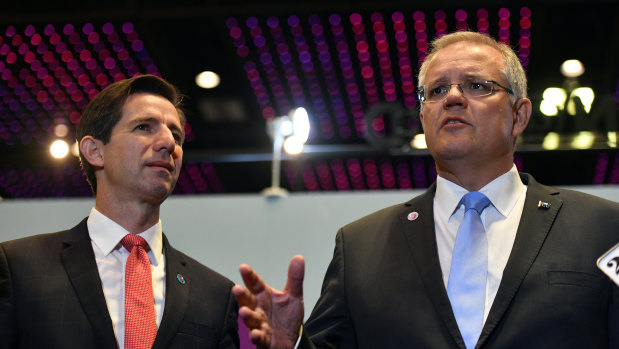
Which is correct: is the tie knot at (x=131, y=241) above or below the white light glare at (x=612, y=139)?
below

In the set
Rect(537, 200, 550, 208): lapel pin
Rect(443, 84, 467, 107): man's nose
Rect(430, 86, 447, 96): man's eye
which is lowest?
Rect(537, 200, 550, 208): lapel pin

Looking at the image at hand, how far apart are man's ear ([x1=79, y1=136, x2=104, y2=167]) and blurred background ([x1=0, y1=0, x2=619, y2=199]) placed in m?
1.86

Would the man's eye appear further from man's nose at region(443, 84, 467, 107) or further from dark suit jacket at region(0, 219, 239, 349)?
dark suit jacket at region(0, 219, 239, 349)

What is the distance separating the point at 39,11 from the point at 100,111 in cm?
359

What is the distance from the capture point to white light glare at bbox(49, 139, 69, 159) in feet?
16.6

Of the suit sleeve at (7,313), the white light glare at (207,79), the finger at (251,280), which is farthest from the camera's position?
the white light glare at (207,79)

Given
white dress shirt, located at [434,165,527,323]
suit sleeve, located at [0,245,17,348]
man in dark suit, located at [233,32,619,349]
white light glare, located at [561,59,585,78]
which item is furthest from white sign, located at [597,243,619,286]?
white light glare, located at [561,59,585,78]

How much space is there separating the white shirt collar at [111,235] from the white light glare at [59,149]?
2.58 meters

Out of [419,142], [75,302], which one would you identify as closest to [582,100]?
[419,142]

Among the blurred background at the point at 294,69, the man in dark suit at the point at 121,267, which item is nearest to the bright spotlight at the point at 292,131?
the blurred background at the point at 294,69

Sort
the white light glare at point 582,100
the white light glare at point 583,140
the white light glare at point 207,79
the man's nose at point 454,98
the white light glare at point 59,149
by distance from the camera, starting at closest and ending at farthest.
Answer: the man's nose at point 454,98, the white light glare at point 583,140, the white light glare at point 582,100, the white light glare at point 59,149, the white light glare at point 207,79

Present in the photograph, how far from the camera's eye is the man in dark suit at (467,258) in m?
2.04

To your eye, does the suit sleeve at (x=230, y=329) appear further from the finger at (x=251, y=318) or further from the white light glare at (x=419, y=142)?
the white light glare at (x=419, y=142)

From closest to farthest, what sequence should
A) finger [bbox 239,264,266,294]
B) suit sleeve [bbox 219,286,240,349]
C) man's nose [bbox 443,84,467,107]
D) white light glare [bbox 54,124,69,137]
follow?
finger [bbox 239,264,266,294] → man's nose [bbox 443,84,467,107] → suit sleeve [bbox 219,286,240,349] → white light glare [bbox 54,124,69,137]
